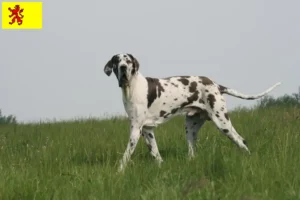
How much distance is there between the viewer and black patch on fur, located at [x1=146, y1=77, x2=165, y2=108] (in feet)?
23.4

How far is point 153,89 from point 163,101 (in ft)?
0.96

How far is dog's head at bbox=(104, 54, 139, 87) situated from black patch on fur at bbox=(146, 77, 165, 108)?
0.42m

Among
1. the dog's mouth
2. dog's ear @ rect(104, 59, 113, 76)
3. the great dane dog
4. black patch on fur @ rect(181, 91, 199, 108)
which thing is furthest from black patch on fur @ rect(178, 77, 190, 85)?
dog's ear @ rect(104, 59, 113, 76)

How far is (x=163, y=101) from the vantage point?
7285 millimetres

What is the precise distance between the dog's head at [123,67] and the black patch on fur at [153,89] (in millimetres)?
416

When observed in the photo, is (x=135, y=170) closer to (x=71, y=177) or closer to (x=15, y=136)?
(x=71, y=177)

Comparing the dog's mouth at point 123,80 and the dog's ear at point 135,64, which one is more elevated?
the dog's ear at point 135,64

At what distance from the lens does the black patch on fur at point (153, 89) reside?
713cm

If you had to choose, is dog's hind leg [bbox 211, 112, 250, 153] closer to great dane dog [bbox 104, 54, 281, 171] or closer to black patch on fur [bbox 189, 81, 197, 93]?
great dane dog [bbox 104, 54, 281, 171]

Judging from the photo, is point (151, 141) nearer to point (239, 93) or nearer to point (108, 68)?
point (108, 68)

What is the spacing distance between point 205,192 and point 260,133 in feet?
16.8

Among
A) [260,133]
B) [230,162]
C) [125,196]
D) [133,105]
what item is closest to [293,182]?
[230,162]

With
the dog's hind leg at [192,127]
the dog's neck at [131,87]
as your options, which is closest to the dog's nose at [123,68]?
the dog's neck at [131,87]

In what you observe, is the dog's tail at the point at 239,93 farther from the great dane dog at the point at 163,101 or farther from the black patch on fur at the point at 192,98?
the black patch on fur at the point at 192,98
